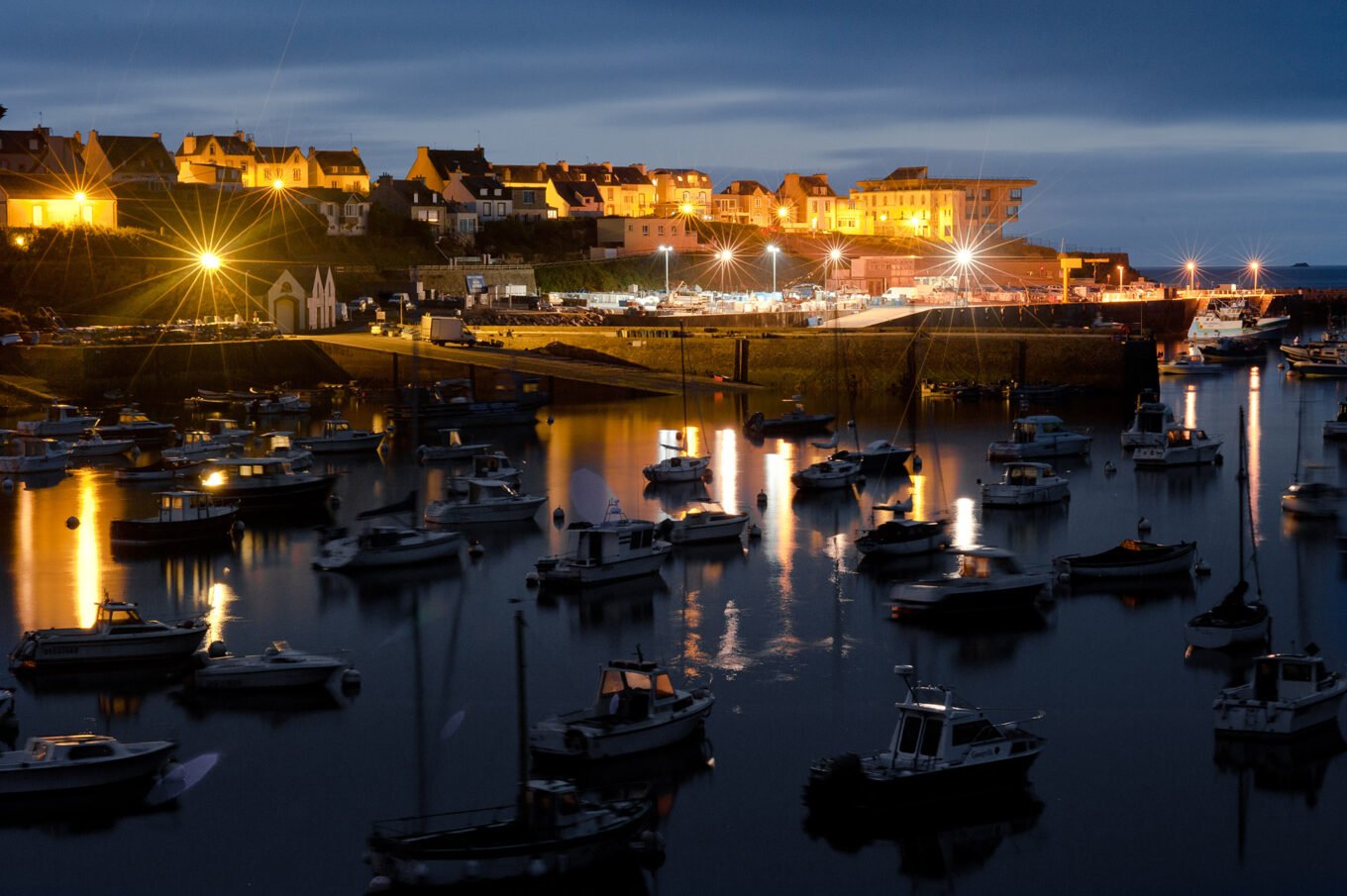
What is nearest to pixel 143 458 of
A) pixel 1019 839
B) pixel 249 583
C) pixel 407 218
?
pixel 249 583

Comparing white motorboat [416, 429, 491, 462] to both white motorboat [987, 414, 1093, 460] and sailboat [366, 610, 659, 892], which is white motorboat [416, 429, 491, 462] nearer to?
white motorboat [987, 414, 1093, 460]

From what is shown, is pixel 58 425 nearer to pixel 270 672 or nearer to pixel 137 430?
pixel 137 430

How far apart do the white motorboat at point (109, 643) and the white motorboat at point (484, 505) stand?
33.0ft

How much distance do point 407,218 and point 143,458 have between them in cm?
4345

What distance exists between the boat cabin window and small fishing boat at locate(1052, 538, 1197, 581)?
10218mm

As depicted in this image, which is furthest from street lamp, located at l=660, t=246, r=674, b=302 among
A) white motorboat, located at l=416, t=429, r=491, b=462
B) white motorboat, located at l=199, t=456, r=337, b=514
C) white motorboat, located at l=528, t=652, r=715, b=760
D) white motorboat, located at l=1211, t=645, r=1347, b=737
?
white motorboat, located at l=528, t=652, r=715, b=760

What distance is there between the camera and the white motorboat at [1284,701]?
17000 millimetres

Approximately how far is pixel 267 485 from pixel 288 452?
5.42 m

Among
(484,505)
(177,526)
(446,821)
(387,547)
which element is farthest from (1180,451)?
(446,821)

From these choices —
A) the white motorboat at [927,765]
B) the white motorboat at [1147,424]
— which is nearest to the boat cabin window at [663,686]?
the white motorboat at [927,765]

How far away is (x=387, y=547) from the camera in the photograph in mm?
26359

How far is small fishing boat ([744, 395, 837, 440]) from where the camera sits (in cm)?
4562

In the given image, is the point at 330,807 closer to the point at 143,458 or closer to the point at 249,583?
the point at 249,583

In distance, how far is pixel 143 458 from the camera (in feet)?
134
